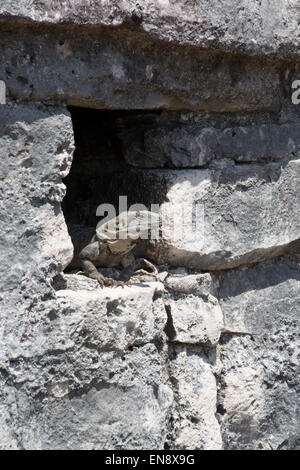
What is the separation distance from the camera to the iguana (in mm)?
2854

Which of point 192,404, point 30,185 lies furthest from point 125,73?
point 192,404

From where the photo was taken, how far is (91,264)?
2.91m

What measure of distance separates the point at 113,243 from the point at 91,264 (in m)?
0.12

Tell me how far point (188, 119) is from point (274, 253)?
73 centimetres

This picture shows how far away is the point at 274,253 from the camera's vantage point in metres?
3.26

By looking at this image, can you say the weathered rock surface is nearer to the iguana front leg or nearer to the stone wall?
the stone wall

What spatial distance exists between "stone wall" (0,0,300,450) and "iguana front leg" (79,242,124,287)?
0.07 metres

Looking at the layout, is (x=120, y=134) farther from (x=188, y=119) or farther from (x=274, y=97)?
(x=274, y=97)

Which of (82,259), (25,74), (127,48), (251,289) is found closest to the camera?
(25,74)

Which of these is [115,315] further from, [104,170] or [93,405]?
[104,170]

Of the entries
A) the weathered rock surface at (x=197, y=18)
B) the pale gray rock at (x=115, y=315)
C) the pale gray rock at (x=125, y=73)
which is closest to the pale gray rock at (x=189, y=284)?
the pale gray rock at (x=115, y=315)

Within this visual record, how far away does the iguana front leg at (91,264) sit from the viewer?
9.32 feet

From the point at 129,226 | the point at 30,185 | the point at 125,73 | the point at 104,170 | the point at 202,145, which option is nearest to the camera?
the point at 30,185

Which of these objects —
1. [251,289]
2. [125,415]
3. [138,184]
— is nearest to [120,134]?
[138,184]
